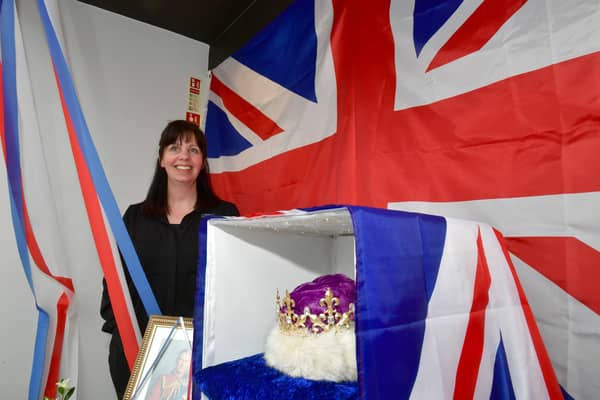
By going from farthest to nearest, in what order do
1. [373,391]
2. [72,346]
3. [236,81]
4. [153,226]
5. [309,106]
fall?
[236,81] → [309,106] → [153,226] → [72,346] → [373,391]

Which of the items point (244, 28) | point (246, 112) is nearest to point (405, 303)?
point (246, 112)

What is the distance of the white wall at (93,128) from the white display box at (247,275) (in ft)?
4.20

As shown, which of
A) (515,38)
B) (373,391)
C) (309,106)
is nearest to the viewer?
(373,391)

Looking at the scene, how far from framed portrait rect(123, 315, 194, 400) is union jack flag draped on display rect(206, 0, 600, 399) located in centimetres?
62

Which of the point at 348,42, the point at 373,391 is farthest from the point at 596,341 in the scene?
the point at 348,42

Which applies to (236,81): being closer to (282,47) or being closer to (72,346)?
(282,47)

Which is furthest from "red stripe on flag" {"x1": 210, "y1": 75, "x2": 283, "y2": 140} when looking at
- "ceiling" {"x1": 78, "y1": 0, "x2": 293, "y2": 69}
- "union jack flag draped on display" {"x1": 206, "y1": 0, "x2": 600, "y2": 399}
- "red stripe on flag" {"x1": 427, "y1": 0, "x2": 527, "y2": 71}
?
"red stripe on flag" {"x1": 427, "y1": 0, "x2": 527, "y2": 71}

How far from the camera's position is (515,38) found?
792 millimetres

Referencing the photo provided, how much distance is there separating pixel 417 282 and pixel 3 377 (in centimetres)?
178

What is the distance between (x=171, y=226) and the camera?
122 centimetres

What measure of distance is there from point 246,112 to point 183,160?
0.53 metres

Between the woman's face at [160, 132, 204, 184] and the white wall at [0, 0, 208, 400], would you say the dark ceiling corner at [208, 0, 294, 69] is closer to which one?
the white wall at [0, 0, 208, 400]

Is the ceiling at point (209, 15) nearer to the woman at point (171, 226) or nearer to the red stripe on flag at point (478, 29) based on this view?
the woman at point (171, 226)

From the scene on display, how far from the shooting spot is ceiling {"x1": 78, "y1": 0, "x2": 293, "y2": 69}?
5.70 feet
